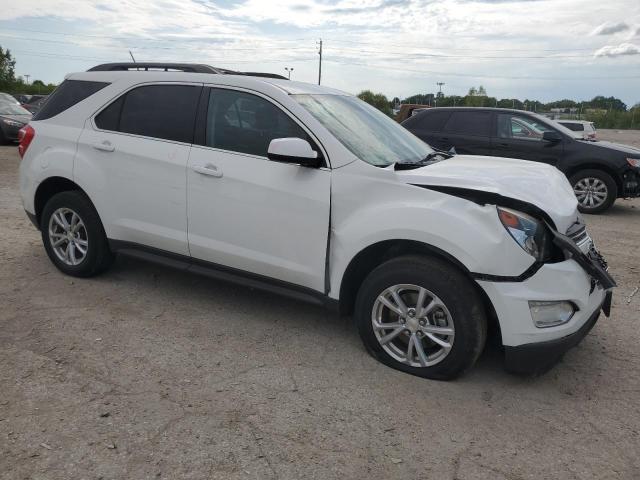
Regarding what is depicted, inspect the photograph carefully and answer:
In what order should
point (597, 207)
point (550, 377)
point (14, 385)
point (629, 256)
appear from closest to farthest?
point (14, 385) < point (550, 377) < point (629, 256) < point (597, 207)

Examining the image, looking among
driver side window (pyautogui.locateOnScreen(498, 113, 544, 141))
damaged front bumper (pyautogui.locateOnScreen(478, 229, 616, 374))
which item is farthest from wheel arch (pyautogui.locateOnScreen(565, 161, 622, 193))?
damaged front bumper (pyautogui.locateOnScreen(478, 229, 616, 374))

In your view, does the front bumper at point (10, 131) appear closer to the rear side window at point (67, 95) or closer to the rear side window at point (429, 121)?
the rear side window at point (429, 121)

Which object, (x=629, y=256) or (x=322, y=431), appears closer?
(x=322, y=431)

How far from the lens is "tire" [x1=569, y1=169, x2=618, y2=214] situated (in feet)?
29.5

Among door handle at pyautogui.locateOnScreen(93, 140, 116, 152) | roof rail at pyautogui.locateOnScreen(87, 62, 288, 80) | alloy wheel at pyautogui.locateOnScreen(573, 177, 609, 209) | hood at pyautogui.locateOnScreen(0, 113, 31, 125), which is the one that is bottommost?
alloy wheel at pyautogui.locateOnScreen(573, 177, 609, 209)

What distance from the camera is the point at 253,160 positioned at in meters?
3.78

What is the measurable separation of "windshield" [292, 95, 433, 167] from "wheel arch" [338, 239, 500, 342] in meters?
0.56

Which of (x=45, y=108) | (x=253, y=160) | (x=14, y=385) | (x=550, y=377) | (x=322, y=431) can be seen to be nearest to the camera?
(x=322, y=431)

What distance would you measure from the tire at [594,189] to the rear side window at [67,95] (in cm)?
761

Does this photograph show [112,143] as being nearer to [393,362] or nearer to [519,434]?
[393,362]

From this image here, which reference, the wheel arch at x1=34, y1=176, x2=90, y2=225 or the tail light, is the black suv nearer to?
the wheel arch at x1=34, y1=176, x2=90, y2=225

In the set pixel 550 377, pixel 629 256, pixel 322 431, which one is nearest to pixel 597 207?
pixel 629 256

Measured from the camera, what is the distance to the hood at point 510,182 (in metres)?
3.20

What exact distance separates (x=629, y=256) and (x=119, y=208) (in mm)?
5555
